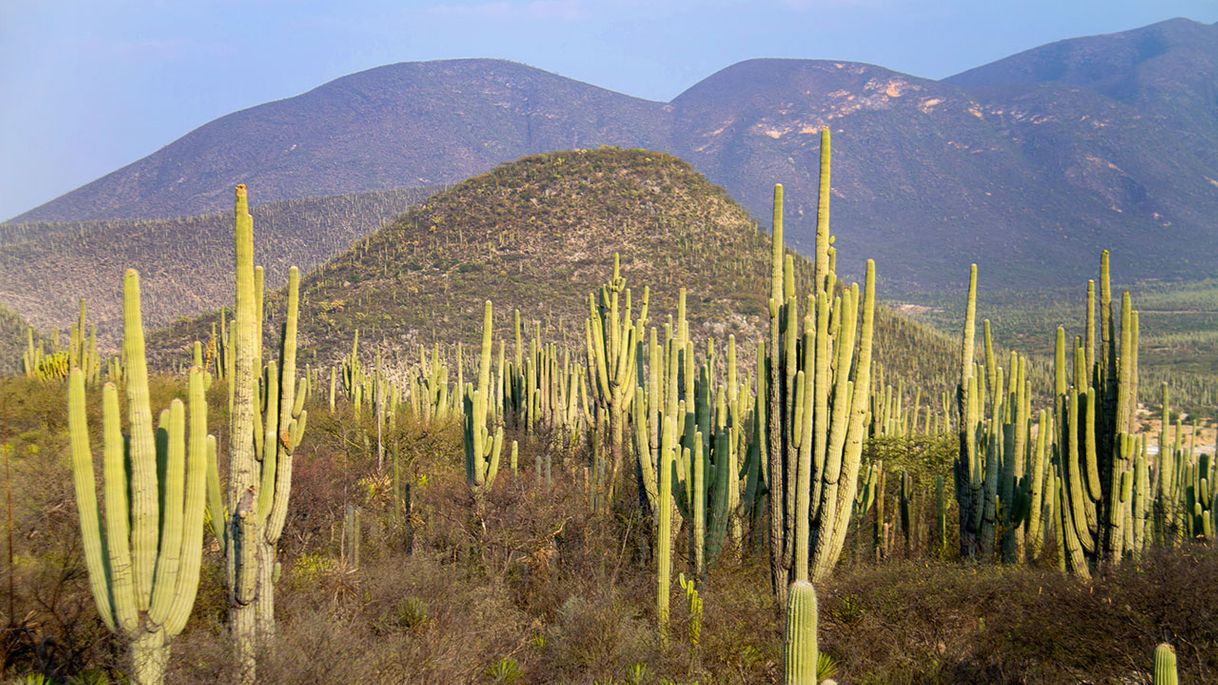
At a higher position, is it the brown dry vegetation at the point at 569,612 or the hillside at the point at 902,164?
the hillside at the point at 902,164

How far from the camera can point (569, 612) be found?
8703 millimetres

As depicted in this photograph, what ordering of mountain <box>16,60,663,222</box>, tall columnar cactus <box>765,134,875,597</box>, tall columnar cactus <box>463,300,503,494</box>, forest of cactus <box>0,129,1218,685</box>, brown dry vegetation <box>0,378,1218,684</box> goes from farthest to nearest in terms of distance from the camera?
1. mountain <box>16,60,663,222</box>
2. tall columnar cactus <box>463,300,503,494</box>
3. tall columnar cactus <box>765,134,875,597</box>
4. brown dry vegetation <box>0,378,1218,684</box>
5. forest of cactus <box>0,129,1218,685</box>

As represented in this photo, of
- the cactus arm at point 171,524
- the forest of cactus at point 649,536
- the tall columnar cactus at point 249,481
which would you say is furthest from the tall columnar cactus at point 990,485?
the cactus arm at point 171,524

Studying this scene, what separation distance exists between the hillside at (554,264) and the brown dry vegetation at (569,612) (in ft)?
65.6

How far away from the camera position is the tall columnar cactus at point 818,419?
832 cm

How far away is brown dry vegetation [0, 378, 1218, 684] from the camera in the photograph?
21.6 feet

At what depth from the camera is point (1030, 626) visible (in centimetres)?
777

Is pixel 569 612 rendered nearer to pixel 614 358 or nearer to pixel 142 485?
pixel 142 485

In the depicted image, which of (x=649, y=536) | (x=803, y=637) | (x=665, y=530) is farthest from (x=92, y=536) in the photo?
(x=649, y=536)

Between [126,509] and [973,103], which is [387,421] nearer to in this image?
[126,509]

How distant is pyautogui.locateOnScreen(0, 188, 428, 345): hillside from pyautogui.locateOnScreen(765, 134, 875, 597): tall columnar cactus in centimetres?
3869

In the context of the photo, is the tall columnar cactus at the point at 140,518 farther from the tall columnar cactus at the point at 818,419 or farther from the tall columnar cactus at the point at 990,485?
the tall columnar cactus at the point at 990,485

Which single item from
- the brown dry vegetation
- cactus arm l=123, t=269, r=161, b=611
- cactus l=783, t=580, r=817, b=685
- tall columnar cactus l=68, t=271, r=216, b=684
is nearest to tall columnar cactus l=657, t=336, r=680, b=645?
the brown dry vegetation

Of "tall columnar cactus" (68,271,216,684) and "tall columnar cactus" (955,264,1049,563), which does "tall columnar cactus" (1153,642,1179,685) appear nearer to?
"tall columnar cactus" (68,271,216,684)
